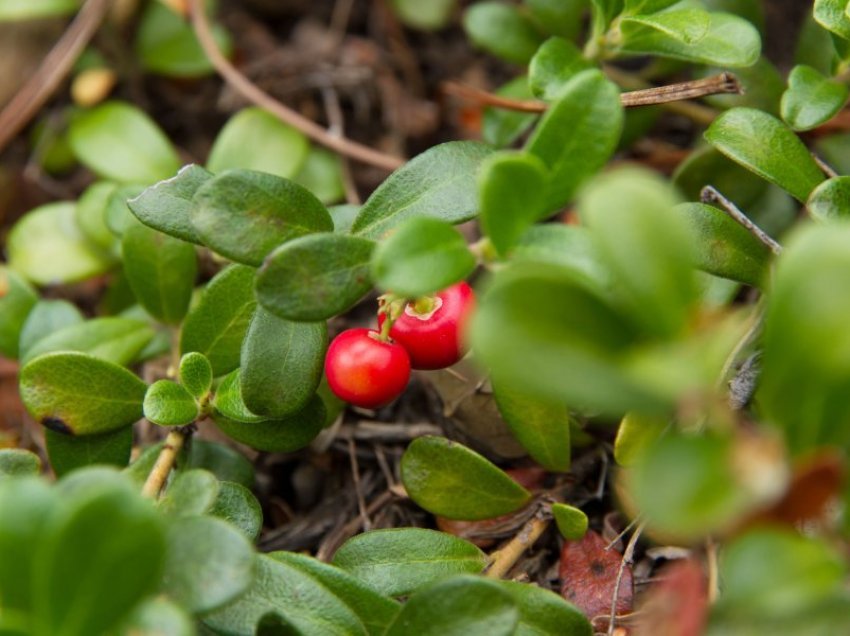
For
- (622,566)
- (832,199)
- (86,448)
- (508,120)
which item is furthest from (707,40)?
(86,448)

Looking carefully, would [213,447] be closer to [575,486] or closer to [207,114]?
[575,486]

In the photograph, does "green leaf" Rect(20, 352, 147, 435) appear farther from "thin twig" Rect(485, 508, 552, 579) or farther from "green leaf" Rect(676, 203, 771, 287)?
"green leaf" Rect(676, 203, 771, 287)

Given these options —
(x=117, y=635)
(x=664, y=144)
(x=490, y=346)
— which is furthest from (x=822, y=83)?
(x=117, y=635)

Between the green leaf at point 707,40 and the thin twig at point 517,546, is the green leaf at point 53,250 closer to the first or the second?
the thin twig at point 517,546

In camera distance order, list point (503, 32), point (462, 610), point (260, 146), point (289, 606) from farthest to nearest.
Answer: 1. point (260, 146)
2. point (503, 32)
3. point (289, 606)
4. point (462, 610)

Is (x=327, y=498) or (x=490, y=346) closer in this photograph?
(x=490, y=346)

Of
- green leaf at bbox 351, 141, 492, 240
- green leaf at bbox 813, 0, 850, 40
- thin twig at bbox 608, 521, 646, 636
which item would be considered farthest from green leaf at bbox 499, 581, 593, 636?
green leaf at bbox 813, 0, 850, 40

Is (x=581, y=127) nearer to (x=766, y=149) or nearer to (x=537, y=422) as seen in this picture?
(x=766, y=149)
